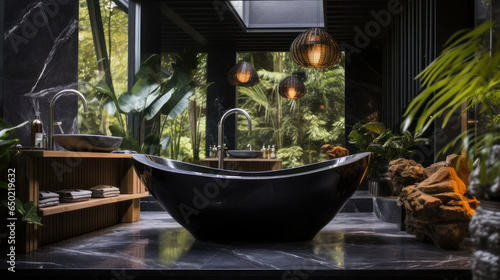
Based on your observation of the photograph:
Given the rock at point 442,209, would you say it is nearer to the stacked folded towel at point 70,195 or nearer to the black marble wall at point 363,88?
the stacked folded towel at point 70,195

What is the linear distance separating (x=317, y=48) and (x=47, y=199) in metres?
3.37

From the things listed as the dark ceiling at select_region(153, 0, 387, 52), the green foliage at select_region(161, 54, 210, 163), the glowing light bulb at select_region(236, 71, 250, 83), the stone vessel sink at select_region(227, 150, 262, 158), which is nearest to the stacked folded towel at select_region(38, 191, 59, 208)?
the stone vessel sink at select_region(227, 150, 262, 158)

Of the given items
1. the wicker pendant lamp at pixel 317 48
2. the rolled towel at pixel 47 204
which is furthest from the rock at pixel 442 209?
the wicker pendant lamp at pixel 317 48

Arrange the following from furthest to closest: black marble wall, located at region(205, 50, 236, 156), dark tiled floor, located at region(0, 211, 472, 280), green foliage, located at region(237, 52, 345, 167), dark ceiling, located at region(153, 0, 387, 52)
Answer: green foliage, located at region(237, 52, 345, 167) → black marble wall, located at region(205, 50, 236, 156) → dark ceiling, located at region(153, 0, 387, 52) → dark tiled floor, located at region(0, 211, 472, 280)

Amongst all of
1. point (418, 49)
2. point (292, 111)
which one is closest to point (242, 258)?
point (418, 49)

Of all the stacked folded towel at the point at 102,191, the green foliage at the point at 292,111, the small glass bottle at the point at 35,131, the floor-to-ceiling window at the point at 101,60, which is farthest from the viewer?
the green foliage at the point at 292,111

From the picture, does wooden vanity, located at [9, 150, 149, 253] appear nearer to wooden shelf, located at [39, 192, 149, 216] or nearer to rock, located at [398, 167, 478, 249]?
wooden shelf, located at [39, 192, 149, 216]

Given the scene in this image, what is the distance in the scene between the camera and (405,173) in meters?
2.72

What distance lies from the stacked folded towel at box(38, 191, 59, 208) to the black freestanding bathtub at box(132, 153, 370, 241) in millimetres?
418

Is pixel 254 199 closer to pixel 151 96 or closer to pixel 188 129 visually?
pixel 151 96

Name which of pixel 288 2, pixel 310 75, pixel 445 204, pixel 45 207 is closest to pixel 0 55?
pixel 45 207

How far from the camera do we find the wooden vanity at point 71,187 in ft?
6.69

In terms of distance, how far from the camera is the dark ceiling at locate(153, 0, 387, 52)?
5168 mm

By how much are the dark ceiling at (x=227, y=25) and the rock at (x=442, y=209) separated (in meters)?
3.15
